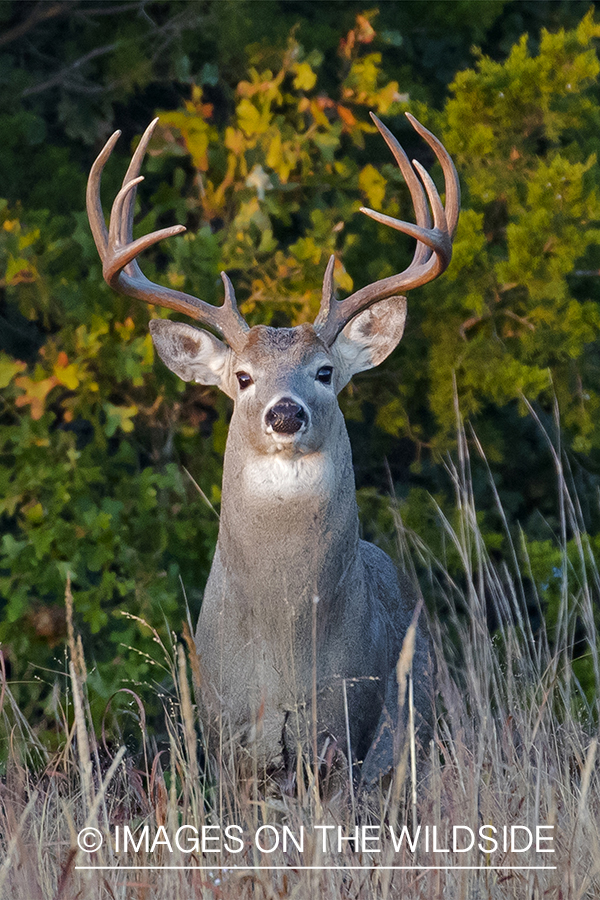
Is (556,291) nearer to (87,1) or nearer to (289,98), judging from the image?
(289,98)

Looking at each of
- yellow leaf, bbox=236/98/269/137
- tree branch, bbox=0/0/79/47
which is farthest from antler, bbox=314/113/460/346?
tree branch, bbox=0/0/79/47

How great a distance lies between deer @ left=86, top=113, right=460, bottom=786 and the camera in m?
3.43

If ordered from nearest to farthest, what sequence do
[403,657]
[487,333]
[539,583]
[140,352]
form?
[403,657], [140,352], [539,583], [487,333]

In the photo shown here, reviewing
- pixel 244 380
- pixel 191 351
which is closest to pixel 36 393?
pixel 191 351

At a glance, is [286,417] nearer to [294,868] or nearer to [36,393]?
[294,868]

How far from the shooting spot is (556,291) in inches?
188

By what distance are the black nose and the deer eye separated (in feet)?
1.22

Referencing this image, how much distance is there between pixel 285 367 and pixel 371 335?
22.4 inches

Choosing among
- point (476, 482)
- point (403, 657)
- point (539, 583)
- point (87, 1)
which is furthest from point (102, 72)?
point (403, 657)

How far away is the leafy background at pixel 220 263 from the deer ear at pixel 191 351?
0.44 m

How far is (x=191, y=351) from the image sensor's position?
3.94 m

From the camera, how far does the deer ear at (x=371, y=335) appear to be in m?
3.93

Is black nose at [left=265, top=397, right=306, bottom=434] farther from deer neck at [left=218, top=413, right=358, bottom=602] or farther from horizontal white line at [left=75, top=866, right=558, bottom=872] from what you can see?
horizontal white line at [left=75, top=866, right=558, bottom=872]

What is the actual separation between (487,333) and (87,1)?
2.56m
